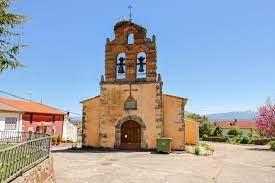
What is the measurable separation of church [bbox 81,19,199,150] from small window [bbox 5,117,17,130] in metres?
7.60

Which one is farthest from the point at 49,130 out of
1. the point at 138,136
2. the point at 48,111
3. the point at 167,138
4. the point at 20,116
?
A: the point at 167,138

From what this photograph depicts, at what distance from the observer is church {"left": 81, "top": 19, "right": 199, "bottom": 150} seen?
2202 centimetres

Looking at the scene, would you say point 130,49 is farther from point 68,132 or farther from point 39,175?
point 68,132

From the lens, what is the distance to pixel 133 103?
2236cm

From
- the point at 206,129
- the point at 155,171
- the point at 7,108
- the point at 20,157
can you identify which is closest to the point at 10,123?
the point at 7,108

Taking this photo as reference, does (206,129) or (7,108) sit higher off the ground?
(7,108)

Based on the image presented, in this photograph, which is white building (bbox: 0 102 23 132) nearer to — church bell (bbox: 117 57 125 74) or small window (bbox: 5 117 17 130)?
small window (bbox: 5 117 17 130)

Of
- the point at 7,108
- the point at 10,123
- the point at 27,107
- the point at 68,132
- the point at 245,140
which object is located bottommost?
the point at 245,140

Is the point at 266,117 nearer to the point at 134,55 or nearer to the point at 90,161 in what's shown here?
the point at 134,55

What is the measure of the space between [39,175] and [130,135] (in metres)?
13.6

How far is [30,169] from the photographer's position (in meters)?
8.52

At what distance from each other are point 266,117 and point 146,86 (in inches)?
701

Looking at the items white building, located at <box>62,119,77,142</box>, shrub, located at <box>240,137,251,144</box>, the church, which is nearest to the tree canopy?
shrub, located at <box>240,137,251,144</box>

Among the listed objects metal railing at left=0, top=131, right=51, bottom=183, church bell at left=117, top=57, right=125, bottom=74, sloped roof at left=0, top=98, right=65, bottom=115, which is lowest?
metal railing at left=0, top=131, right=51, bottom=183
